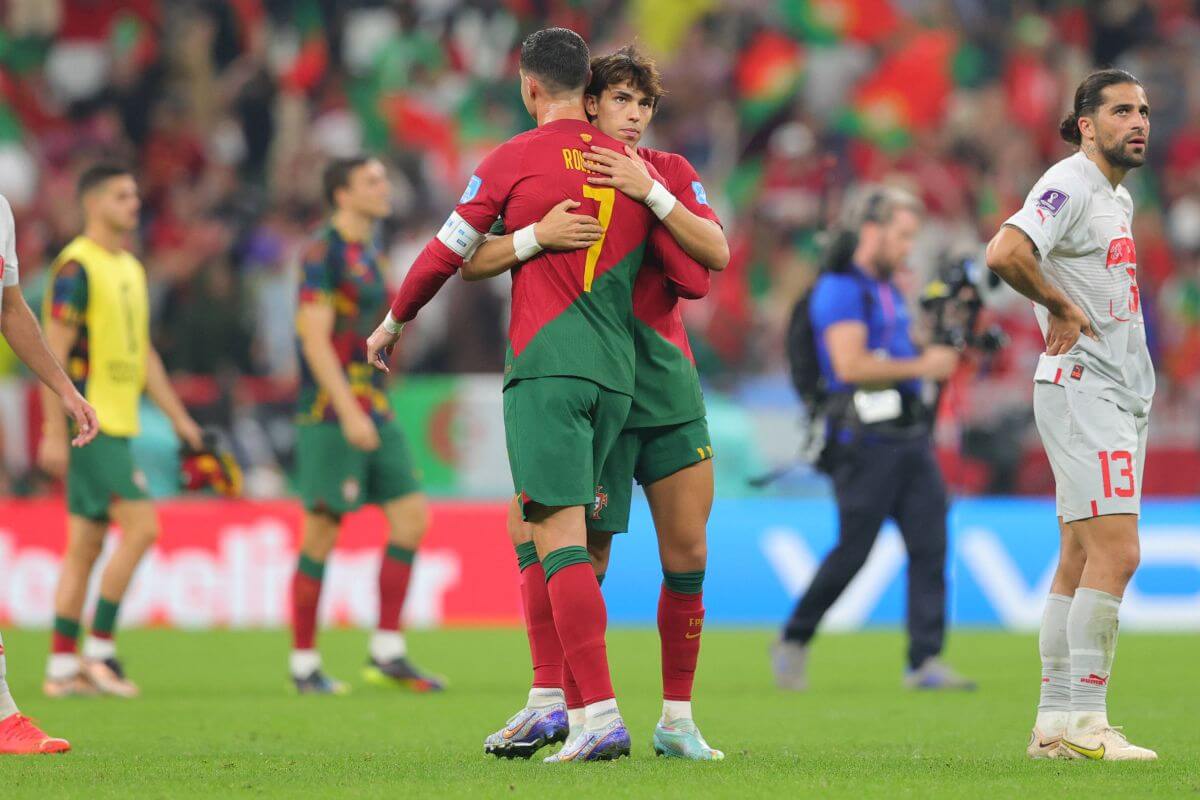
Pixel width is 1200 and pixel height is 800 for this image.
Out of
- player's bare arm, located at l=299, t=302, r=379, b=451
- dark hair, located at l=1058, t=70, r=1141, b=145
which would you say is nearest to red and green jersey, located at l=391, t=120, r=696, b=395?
dark hair, located at l=1058, t=70, r=1141, b=145

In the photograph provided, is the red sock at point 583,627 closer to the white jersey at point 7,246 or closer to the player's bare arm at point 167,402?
the white jersey at point 7,246

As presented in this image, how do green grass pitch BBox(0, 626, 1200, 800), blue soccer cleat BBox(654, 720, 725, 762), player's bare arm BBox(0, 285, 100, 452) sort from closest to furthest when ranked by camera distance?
green grass pitch BBox(0, 626, 1200, 800), blue soccer cleat BBox(654, 720, 725, 762), player's bare arm BBox(0, 285, 100, 452)

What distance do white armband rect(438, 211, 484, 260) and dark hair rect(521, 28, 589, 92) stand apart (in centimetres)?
57

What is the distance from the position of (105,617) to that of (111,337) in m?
1.53

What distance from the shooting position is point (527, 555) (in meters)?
6.32

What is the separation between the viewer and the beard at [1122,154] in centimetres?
635

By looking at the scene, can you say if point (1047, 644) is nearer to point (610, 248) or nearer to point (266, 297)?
point (610, 248)

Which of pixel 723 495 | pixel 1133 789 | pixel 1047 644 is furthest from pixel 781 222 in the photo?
pixel 1133 789

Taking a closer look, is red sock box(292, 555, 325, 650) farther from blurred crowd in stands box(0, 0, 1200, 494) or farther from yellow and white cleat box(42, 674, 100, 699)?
blurred crowd in stands box(0, 0, 1200, 494)

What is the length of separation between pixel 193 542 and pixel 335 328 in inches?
185

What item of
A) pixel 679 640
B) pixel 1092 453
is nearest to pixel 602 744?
pixel 679 640

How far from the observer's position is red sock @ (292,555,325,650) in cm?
969

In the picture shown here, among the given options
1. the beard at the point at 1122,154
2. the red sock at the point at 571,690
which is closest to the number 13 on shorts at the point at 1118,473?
the beard at the point at 1122,154

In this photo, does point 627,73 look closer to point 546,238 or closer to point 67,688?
point 546,238
